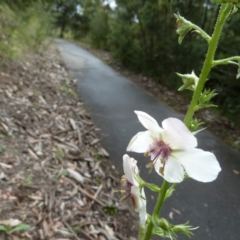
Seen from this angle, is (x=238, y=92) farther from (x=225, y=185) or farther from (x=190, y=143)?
(x=190, y=143)

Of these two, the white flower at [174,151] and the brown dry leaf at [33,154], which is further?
the brown dry leaf at [33,154]

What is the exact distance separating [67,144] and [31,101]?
144cm

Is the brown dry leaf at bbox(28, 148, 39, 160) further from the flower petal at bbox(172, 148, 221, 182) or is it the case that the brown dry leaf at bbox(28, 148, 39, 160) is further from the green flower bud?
the flower petal at bbox(172, 148, 221, 182)

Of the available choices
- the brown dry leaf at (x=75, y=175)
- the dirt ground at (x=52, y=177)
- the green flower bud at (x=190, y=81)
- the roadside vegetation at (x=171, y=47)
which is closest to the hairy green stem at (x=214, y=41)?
the green flower bud at (x=190, y=81)

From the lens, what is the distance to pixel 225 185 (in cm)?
518

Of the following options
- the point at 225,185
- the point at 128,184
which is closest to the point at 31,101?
the point at 225,185

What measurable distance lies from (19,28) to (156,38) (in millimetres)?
4574

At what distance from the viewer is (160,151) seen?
3.89ft

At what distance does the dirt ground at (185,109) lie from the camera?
7.33 metres

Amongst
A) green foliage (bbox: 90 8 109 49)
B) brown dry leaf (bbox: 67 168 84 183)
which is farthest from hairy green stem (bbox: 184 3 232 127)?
green foliage (bbox: 90 8 109 49)

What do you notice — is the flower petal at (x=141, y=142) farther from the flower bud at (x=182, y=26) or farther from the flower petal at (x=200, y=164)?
the flower bud at (x=182, y=26)

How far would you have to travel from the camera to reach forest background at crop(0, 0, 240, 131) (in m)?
7.88

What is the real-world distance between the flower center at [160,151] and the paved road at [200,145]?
10.2 ft

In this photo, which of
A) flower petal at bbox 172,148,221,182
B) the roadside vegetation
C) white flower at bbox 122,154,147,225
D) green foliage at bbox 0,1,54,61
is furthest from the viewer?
the roadside vegetation
